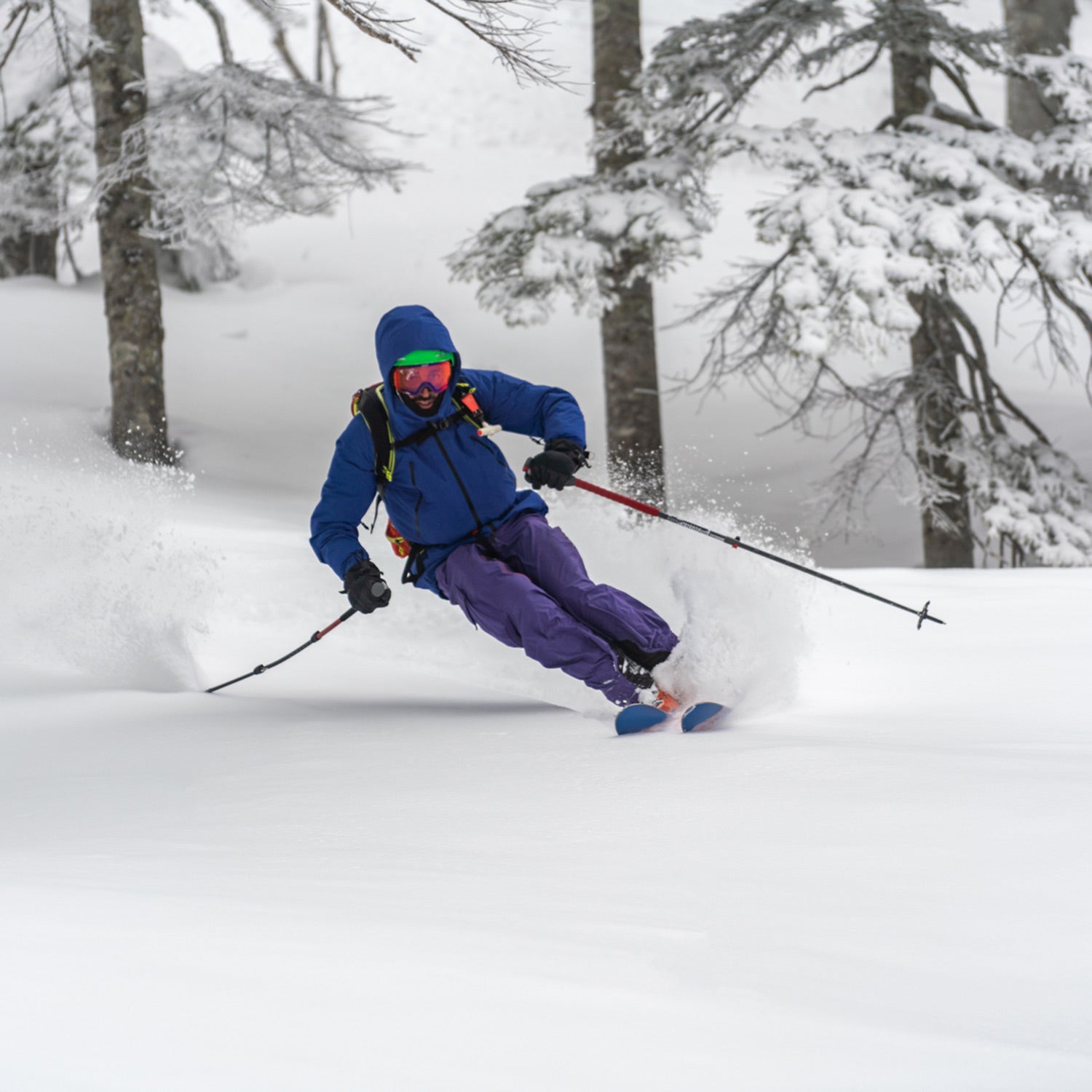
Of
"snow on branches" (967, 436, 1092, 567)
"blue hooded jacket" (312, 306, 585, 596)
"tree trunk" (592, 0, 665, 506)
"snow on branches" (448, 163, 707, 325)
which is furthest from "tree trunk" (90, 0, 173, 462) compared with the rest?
"snow on branches" (967, 436, 1092, 567)

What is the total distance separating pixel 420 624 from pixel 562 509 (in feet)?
3.57

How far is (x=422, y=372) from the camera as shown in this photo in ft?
13.8

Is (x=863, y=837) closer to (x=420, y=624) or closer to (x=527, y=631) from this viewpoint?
(x=527, y=631)

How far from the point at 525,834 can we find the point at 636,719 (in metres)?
1.28

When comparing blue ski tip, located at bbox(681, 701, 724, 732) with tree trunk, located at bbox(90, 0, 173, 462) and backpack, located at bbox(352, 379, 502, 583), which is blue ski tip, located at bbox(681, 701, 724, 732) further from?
tree trunk, located at bbox(90, 0, 173, 462)

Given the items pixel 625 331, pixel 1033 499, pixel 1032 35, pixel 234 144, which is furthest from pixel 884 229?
pixel 234 144

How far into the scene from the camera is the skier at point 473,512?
4.09 metres

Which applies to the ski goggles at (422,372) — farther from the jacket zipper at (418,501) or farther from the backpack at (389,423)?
the jacket zipper at (418,501)

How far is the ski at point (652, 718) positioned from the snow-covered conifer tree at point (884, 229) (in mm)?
4777

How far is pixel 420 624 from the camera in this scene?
6523 millimetres

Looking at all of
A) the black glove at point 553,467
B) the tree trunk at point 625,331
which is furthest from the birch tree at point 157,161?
the black glove at point 553,467

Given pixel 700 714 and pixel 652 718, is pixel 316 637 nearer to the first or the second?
pixel 652 718

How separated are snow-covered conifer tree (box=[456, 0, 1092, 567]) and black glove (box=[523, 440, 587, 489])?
3965mm

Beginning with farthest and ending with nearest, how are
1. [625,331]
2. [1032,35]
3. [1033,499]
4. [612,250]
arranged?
[1032,35] → [625,331] → [1033,499] → [612,250]
